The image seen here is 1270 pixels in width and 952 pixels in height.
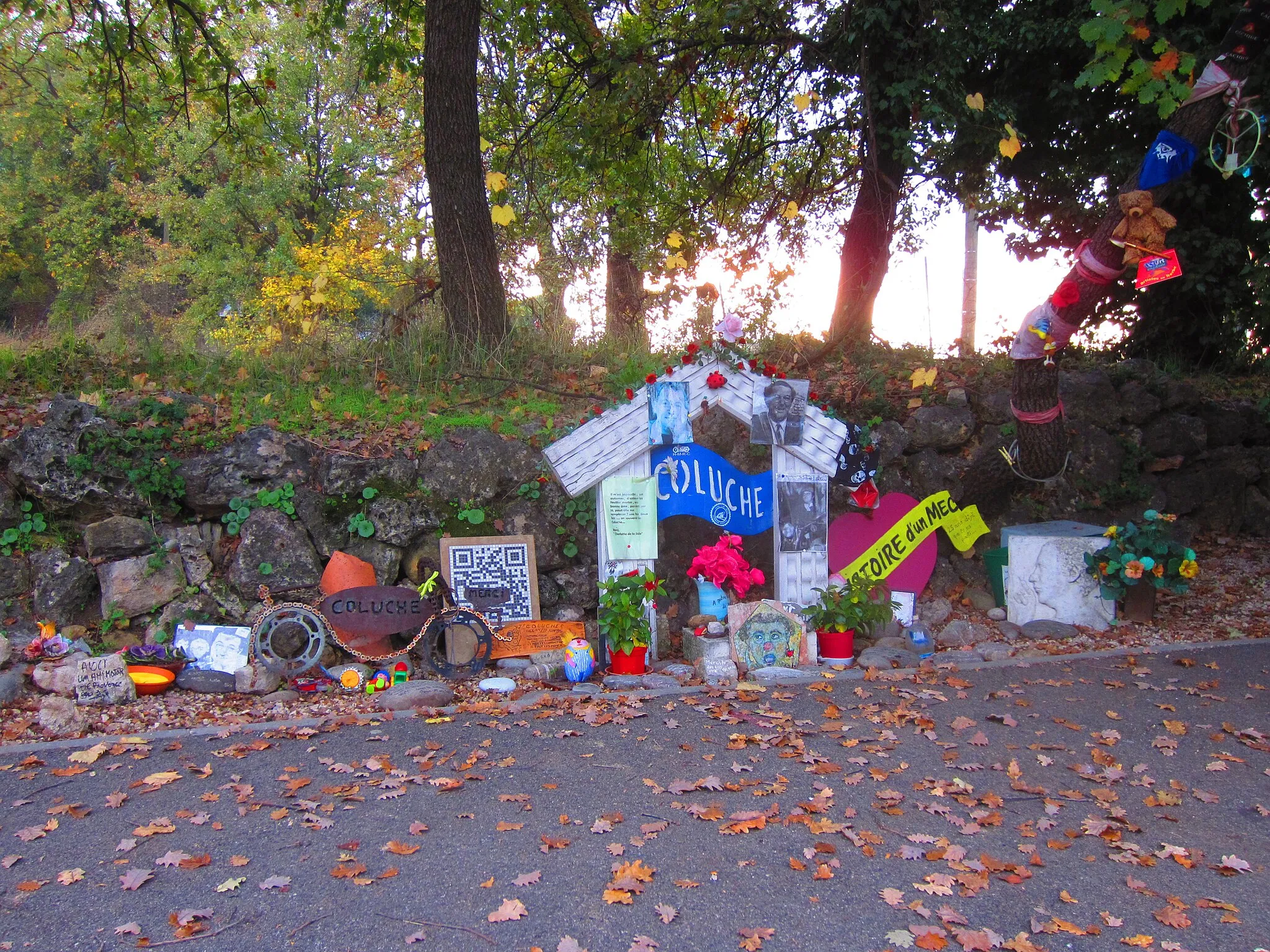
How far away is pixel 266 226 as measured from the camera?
831 inches

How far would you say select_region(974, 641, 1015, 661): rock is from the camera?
6570 mm

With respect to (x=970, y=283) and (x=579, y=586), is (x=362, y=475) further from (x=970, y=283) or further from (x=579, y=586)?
(x=970, y=283)

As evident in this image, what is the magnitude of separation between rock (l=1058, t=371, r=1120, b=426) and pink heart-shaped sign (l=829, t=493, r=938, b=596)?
6.99 feet

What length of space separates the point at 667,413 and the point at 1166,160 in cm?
411

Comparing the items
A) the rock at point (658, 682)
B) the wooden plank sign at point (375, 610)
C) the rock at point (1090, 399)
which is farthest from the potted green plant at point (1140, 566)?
the wooden plank sign at point (375, 610)

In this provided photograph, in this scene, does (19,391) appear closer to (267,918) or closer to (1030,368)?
(267,918)

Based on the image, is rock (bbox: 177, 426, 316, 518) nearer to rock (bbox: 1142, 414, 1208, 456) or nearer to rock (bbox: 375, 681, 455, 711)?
rock (bbox: 375, 681, 455, 711)

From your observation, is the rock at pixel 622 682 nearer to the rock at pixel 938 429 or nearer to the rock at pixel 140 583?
the rock at pixel 140 583

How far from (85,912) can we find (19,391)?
542 centimetres

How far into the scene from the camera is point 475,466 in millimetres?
6824

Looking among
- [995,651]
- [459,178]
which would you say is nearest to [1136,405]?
[995,651]

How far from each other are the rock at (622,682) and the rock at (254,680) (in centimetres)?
214

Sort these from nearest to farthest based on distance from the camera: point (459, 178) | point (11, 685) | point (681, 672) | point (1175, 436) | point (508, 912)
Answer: point (508, 912), point (11, 685), point (681, 672), point (459, 178), point (1175, 436)

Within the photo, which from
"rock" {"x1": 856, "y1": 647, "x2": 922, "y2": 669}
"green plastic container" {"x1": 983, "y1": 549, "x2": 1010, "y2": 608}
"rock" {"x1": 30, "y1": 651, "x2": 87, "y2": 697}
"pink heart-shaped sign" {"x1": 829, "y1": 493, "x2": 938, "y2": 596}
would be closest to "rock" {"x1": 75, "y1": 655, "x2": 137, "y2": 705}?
"rock" {"x1": 30, "y1": 651, "x2": 87, "y2": 697}
